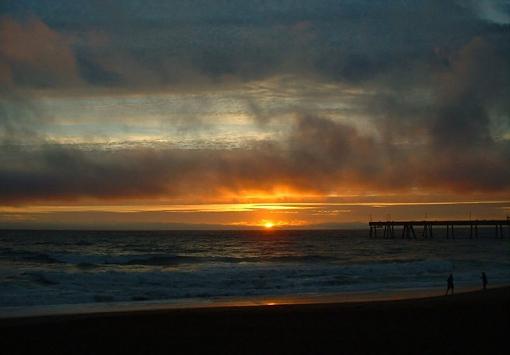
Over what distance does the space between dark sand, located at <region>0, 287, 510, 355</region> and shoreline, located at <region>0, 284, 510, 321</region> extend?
141 centimetres

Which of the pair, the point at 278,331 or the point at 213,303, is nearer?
the point at 278,331

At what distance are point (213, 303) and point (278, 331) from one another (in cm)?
872

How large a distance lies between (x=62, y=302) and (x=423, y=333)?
602 inches

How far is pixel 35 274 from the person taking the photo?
32156 mm

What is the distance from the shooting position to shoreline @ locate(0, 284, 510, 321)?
64.1ft

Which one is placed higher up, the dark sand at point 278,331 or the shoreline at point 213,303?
the dark sand at point 278,331

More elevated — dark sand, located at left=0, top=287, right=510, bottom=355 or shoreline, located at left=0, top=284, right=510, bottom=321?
dark sand, located at left=0, top=287, right=510, bottom=355

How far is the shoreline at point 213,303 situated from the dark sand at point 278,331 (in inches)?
55.4

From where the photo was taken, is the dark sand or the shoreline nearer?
the dark sand

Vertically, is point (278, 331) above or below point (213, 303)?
above

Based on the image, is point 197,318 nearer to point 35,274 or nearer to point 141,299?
point 141,299

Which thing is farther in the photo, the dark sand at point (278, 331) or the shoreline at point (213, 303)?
the shoreline at point (213, 303)

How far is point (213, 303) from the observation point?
22.6 m

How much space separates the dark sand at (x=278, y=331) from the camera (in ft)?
39.7
